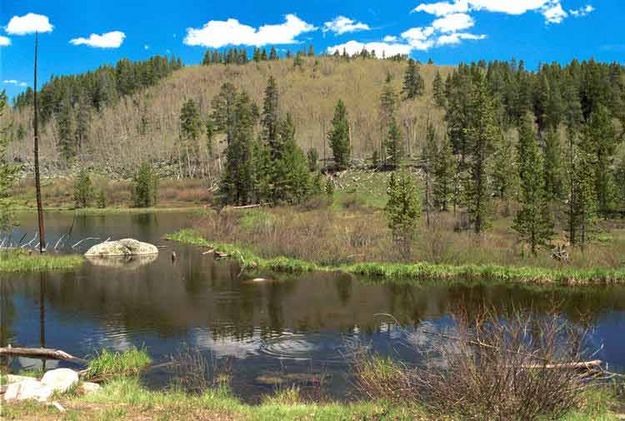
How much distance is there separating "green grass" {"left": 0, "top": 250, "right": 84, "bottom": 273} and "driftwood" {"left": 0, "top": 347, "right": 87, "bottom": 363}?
18.2 metres

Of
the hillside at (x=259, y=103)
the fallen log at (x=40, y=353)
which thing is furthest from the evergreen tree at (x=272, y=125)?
the fallen log at (x=40, y=353)

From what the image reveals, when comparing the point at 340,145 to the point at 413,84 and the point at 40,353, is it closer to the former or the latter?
the point at 413,84

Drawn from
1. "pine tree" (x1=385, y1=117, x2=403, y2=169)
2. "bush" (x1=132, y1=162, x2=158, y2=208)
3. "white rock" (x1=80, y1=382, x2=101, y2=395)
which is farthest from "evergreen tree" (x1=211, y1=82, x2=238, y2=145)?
"white rock" (x1=80, y1=382, x2=101, y2=395)

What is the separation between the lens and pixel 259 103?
539ft

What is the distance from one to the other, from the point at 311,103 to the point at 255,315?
143997mm

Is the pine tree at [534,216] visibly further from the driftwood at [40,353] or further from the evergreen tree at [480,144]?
the driftwood at [40,353]

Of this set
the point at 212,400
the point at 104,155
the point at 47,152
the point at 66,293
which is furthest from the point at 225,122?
the point at 212,400

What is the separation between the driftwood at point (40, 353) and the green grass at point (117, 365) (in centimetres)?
110

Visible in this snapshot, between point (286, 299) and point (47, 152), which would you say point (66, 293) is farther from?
point (47, 152)

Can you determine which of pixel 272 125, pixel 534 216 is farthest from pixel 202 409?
pixel 272 125

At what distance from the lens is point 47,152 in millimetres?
148125

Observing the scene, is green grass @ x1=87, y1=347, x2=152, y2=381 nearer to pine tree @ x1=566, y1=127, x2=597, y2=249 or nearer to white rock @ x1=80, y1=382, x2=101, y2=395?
white rock @ x1=80, y1=382, x2=101, y2=395

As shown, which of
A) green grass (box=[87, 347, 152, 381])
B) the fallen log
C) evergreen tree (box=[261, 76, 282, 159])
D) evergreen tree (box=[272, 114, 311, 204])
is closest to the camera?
green grass (box=[87, 347, 152, 381])

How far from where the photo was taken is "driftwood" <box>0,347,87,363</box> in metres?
17.0
